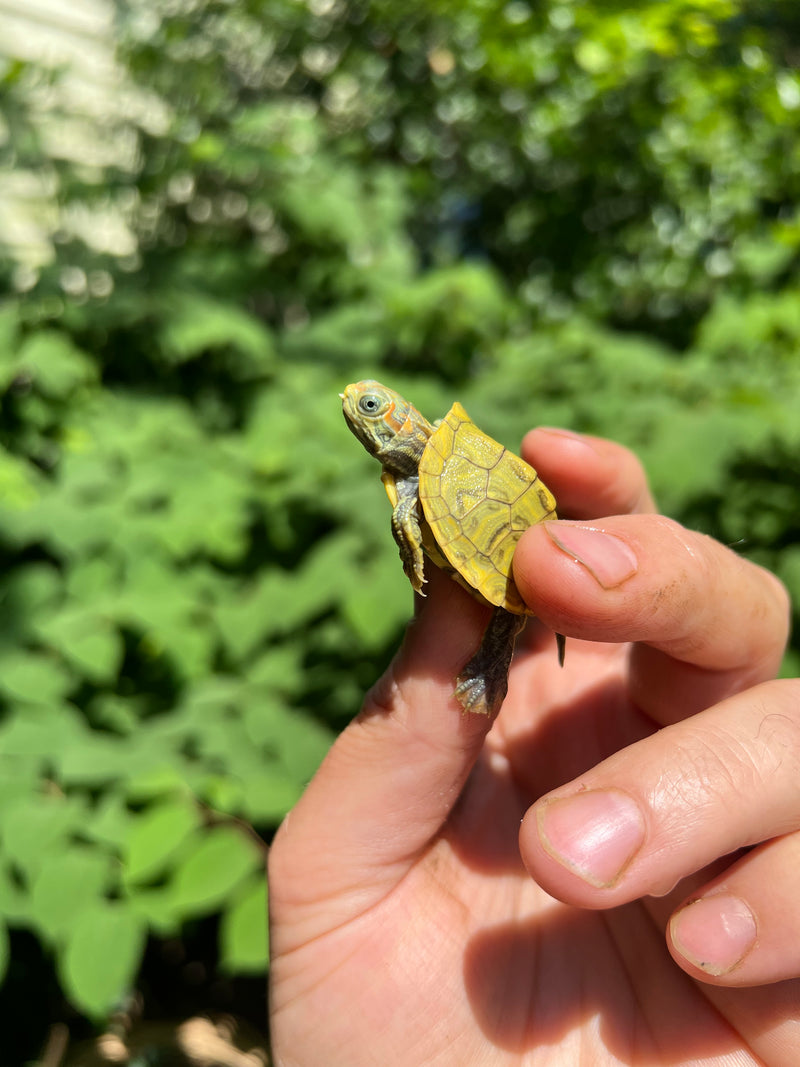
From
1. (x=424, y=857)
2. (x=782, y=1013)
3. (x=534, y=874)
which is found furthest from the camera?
(x=424, y=857)

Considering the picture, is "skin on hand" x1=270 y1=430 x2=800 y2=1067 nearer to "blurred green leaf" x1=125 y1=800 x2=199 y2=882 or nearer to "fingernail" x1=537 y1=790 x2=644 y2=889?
"fingernail" x1=537 y1=790 x2=644 y2=889

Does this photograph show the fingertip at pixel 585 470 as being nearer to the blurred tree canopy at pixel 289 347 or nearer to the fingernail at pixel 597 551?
the fingernail at pixel 597 551

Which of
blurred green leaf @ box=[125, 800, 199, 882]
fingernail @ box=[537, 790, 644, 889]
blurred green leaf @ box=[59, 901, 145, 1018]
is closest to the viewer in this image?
fingernail @ box=[537, 790, 644, 889]

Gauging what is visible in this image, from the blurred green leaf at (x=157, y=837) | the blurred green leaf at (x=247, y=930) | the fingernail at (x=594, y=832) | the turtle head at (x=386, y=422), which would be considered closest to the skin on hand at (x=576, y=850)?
the fingernail at (x=594, y=832)

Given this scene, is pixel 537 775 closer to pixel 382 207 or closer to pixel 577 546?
pixel 577 546

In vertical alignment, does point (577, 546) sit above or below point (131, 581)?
above

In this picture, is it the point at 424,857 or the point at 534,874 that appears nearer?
the point at 534,874

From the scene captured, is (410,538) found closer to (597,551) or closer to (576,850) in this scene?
(597,551)

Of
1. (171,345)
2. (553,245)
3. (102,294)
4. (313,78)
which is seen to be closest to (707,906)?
(171,345)

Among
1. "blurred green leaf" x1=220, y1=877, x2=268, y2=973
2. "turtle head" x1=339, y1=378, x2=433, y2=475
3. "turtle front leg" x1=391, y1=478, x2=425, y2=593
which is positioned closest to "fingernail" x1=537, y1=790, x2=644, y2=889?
"turtle front leg" x1=391, y1=478, x2=425, y2=593
